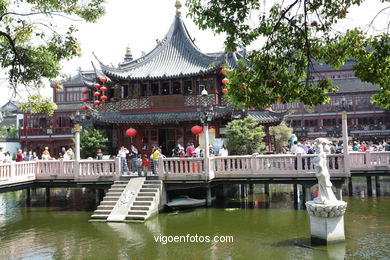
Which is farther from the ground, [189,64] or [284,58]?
[189,64]

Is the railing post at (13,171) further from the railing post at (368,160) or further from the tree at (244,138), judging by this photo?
the railing post at (368,160)

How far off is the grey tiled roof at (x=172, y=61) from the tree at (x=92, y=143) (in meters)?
3.88

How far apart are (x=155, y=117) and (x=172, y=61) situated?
4456mm

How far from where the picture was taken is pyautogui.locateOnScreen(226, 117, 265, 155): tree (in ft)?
61.1

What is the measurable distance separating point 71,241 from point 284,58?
8.40m

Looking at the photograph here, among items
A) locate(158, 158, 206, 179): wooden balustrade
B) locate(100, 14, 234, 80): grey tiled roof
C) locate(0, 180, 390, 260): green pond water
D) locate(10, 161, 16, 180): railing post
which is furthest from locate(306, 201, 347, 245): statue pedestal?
locate(100, 14, 234, 80): grey tiled roof

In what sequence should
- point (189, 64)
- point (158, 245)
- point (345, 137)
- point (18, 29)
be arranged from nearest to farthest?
point (18, 29)
point (158, 245)
point (345, 137)
point (189, 64)

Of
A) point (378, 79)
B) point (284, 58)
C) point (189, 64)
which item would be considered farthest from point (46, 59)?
point (189, 64)

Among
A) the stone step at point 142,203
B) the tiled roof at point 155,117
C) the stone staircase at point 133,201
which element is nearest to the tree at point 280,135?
the tiled roof at point 155,117

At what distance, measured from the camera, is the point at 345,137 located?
1375 centimetres

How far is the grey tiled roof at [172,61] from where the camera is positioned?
72.8 ft

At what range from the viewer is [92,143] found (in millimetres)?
22453

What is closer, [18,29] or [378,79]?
[378,79]

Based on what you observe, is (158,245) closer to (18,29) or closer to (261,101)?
(261,101)
